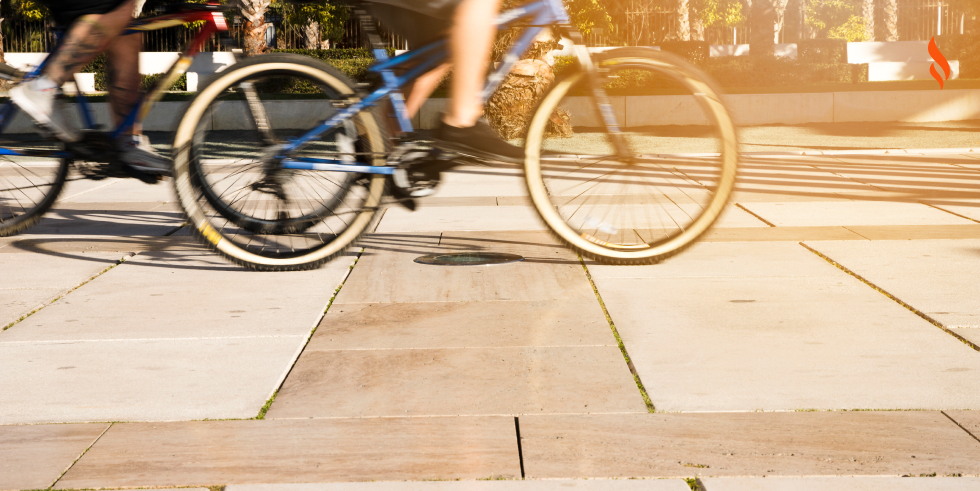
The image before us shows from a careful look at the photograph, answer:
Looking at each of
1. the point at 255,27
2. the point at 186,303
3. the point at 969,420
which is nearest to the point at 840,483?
the point at 969,420

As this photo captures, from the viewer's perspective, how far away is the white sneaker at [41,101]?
4586 millimetres

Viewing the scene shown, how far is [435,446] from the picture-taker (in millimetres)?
2633

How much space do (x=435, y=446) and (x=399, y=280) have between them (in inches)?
83.3

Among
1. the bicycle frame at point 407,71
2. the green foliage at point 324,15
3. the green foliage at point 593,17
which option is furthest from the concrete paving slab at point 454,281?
the green foliage at point 324,15

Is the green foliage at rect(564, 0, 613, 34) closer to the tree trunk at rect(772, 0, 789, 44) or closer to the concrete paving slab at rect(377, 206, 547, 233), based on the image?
the concrete paving slab at rect(377, 206, 547, 233)

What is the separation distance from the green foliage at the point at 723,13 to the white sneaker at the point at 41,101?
5675cm

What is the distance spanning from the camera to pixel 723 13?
71375 millimetres

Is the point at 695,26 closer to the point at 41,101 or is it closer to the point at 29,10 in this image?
the point at 29,10

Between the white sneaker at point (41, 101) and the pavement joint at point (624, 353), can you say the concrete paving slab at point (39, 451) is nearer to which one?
the pavement joint at point (624, 353)

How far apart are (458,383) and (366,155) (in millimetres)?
1574

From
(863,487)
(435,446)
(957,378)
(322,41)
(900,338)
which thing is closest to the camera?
(863,487)

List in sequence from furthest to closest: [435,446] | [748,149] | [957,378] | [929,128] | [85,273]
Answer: [929,128] < [748,149] < [85,273] < [957,378] < [435,446]

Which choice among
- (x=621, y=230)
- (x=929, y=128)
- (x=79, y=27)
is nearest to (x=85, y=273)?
(x=79, y=27)

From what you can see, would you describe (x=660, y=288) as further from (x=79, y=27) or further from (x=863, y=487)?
(x=79, y=27)
